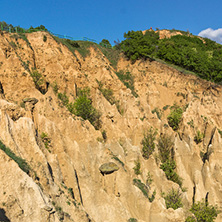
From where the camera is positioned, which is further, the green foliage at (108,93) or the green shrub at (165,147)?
the green foliage at (108,93)

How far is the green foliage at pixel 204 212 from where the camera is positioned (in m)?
27.2

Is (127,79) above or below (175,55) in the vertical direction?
below

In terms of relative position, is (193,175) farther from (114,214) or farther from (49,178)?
(49,178)

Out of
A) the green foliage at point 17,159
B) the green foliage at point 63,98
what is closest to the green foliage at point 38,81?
the green foliage at point 63,98

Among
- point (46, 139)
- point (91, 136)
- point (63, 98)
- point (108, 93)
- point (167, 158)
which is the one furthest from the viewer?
point (108, 93)

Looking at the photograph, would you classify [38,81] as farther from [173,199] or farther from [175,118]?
[175,118]

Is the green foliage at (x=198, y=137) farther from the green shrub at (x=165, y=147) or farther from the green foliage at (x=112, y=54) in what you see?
the green foliage at (x=112, y=54)

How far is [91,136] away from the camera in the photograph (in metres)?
27.1

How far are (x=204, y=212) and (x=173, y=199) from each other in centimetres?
327

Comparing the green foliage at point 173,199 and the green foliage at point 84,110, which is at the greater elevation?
the green foliage at point 84,110

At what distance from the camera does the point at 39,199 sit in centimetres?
1485

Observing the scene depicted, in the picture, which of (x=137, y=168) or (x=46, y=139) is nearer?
(x=46, y=139)

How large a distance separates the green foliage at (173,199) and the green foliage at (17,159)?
1552 cm

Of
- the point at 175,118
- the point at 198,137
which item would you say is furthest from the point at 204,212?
the point at 175,118
